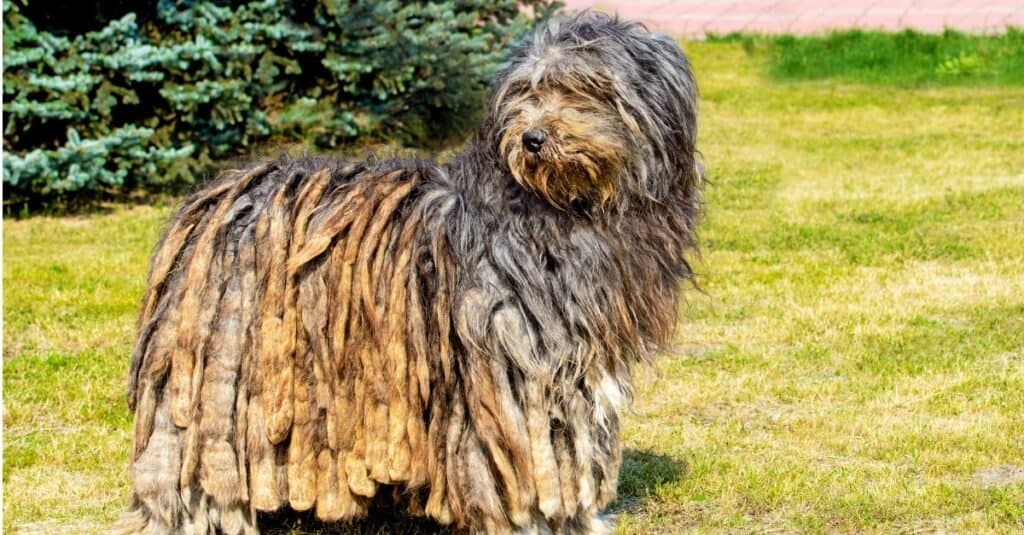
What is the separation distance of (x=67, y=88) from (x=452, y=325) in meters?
6.89

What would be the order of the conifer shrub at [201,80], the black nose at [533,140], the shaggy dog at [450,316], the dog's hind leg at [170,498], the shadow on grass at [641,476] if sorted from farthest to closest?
the conifer shrub at [201,80] < the shadow on grass at [641,476] < the dog's hind leg at [170,498] < the shaggy dog at [450,316] < the black nose at [533,140]

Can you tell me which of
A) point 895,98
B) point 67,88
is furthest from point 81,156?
point 895,98

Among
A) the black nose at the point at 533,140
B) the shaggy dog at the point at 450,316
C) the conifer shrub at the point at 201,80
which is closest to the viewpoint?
the black nose at the point at 533,140

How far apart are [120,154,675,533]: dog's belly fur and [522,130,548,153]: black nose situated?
294 millimetres

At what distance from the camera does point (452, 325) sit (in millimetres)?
4559

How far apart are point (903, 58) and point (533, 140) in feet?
44.3

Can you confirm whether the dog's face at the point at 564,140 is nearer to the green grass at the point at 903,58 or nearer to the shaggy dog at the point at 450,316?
the shaggy dog at the point at 450,316

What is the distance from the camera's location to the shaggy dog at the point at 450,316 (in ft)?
14.6

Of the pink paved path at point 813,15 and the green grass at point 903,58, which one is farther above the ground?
the pink paved path at point 813,15

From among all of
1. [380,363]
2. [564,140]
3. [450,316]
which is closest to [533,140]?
[564,140]

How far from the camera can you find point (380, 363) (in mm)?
4598

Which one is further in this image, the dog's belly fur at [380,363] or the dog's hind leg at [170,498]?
the dog's hind leg at [170,498]

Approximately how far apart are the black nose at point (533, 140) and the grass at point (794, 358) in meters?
1.22

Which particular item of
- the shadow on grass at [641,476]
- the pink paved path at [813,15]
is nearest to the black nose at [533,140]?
the shadow on grass at [641,476]
